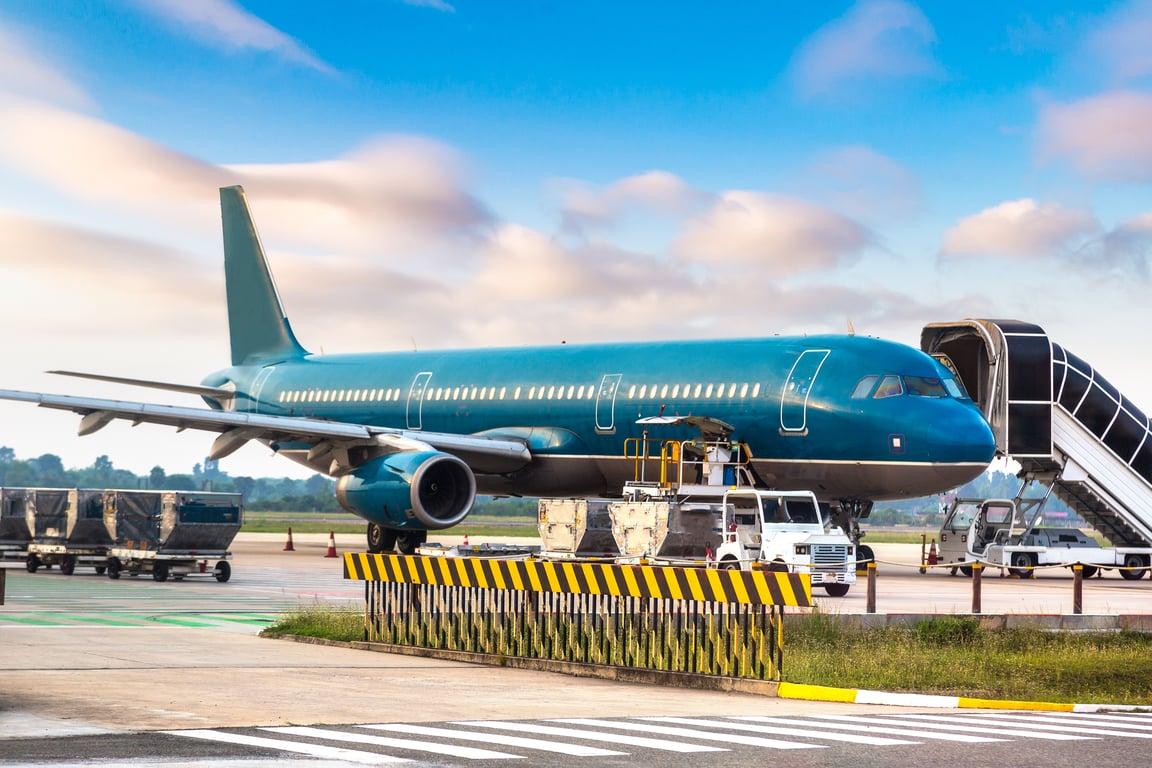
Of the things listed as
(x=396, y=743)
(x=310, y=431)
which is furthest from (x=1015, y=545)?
(x=396, y=743)

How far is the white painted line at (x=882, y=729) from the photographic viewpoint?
39.5 feet

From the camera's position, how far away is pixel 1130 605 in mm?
26781

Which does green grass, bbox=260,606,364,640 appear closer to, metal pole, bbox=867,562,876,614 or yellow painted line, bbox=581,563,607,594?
yellow painted line, bbox=581,563,607,594

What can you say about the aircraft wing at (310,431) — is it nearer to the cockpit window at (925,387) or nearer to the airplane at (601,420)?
the airplane at (601,420)

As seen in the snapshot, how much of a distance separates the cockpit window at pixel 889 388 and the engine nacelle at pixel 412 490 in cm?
806

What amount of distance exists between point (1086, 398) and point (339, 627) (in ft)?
75.5

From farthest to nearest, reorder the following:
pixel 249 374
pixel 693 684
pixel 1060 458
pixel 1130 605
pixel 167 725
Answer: pixel 249 374, pixel 1060 458, pixel 1130 605, pixel 693 684, pixel 167 725

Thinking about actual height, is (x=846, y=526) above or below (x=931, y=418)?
below

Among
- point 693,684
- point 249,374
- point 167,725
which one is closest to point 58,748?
point 167,725

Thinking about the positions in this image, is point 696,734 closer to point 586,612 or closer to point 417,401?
point 586,612

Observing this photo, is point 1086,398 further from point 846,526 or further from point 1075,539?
point 846,526

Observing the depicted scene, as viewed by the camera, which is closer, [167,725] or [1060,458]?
[167,725]

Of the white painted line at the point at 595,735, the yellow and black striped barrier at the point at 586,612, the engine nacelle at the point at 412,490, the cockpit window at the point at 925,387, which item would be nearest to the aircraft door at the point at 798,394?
the cockpit window at the point at 925,387

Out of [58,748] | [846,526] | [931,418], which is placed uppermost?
[931,418]
